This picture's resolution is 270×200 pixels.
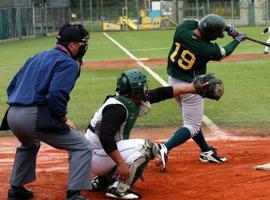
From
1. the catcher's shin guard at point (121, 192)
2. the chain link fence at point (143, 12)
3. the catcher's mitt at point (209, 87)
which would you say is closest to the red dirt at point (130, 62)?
the catcher's mitt at point (209, 87)

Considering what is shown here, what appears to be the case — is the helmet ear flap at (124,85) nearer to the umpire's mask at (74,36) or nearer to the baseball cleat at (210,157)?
the umpire's mask at (74,36)

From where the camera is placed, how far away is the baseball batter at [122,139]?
197 inches

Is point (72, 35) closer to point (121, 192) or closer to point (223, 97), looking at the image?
point (121, 192)

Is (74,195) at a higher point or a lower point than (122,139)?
lower

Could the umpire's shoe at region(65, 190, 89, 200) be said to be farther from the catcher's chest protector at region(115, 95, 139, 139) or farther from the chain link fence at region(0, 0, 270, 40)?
the chain link fence at region(0, 0, 270, 40)

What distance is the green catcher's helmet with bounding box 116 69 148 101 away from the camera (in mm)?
5148

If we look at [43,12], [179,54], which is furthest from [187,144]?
[43,12]

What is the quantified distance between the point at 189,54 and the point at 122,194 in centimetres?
185

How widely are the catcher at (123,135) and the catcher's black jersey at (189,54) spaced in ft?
2.71

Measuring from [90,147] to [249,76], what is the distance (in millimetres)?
10986

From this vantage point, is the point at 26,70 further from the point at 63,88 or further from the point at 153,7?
the point at 153,7

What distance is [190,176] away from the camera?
5820 millimetres

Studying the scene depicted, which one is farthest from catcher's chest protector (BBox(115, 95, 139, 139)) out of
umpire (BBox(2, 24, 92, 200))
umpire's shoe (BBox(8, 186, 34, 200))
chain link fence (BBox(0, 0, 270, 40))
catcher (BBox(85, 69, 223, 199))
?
chain link fence (BBox(0, 0, 270, 40))

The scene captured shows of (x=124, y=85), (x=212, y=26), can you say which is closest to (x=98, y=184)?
(x=124, y=85)
